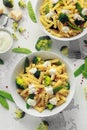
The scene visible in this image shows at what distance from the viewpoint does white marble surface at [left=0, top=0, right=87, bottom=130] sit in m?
1.82

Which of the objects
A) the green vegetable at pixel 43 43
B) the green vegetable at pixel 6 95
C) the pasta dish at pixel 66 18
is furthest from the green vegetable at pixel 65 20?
the green vegetable at pixel 6 95

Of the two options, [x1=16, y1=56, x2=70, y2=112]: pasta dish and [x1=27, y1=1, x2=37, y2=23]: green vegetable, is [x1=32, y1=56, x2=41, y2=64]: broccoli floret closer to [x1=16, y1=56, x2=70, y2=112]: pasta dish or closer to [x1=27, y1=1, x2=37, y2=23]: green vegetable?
[x1=16, y1=56, x2=70, y2=112]: pasta dish

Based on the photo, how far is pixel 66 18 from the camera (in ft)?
5.98

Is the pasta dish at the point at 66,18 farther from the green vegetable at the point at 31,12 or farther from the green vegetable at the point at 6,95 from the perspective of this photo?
the green vegetable at the point at 6,95

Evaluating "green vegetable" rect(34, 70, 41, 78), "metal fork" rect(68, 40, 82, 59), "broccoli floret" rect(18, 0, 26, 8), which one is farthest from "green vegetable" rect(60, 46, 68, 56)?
"broccoli floret" rect(18, 0, 26, 8)

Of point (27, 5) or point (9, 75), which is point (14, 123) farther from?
point (27, 5)

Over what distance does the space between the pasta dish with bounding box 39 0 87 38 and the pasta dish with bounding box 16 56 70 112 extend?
0.39 ft

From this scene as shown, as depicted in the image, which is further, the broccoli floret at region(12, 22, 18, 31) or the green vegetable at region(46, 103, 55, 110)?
the broccoli floret at region(12, 22, 18, 31)

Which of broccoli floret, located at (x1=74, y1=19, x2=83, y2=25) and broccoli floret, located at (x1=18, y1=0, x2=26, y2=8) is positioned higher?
broccoli floret, located at (x1=18, y1=0, x2=26, y2=8)

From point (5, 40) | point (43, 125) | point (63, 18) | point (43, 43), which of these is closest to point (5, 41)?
point (5, 40)

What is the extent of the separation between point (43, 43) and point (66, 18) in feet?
0.47

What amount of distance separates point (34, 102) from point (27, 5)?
41 centimetres

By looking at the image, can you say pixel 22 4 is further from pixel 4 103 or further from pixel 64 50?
pixel 4 103

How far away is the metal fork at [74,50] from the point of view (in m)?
1.86
